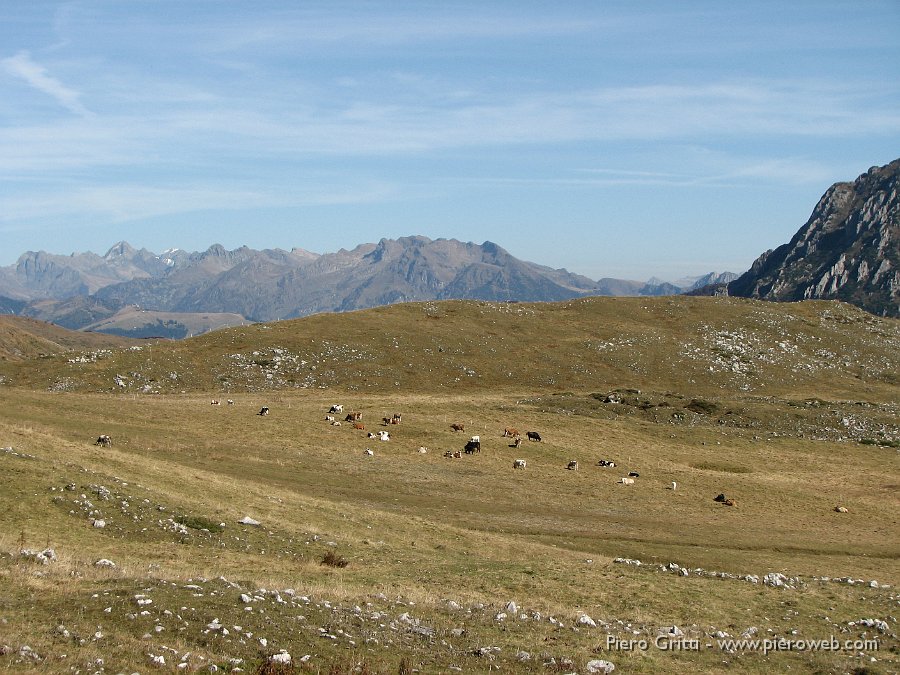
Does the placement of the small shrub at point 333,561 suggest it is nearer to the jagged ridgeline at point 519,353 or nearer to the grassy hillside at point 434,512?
the grassy hillside at point 434,512

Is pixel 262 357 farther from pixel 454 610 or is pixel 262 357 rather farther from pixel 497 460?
pixel 454 610

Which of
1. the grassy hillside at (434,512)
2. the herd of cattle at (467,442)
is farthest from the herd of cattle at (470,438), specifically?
the grassy hillside at (434,512)

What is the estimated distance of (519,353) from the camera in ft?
401

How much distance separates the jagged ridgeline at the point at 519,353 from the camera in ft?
334

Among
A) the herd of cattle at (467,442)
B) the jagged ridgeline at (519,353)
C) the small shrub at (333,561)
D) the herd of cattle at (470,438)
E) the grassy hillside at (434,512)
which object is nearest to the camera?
the grassy hillside at (434,512)

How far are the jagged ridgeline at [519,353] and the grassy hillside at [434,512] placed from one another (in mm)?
771

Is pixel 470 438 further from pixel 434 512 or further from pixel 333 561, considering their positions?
pixel 333 561

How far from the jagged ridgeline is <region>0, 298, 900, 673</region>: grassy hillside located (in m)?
0.77

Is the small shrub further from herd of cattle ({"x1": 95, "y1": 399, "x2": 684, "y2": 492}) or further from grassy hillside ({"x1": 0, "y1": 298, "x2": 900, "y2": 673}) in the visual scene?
herd of cattle ({"x1": 95, "y1": 399, "x2": 684, "y2": 492})

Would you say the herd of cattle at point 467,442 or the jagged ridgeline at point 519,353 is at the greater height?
the jagged ridgeline at point 519,353

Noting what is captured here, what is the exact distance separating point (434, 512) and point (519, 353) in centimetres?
7840

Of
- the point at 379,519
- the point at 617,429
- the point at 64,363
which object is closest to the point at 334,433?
the point at 379,519

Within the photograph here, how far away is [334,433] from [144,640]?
49800mm

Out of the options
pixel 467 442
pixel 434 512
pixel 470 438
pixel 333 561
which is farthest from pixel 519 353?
pixel 333 561
